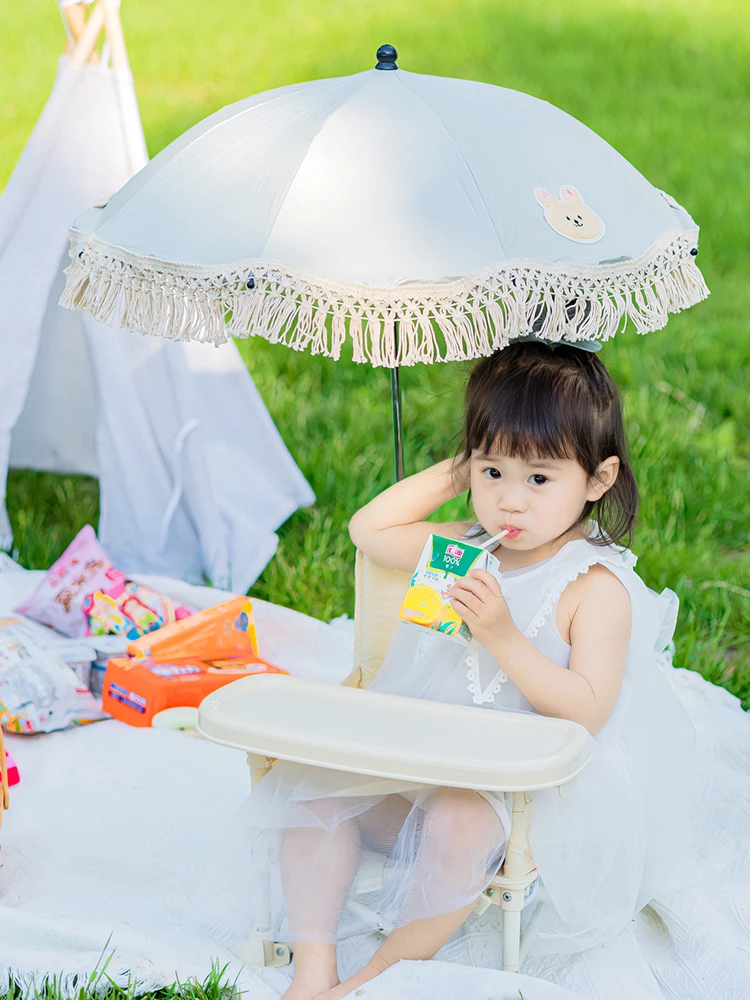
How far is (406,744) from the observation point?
1682 millimetres

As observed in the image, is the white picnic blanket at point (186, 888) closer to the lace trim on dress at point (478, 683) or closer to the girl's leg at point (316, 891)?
the girl's leg at point (316, 891)

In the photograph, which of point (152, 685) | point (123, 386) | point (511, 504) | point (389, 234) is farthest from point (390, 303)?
point (123, 386)

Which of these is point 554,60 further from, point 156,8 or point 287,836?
point 287,836

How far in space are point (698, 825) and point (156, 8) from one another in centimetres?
742

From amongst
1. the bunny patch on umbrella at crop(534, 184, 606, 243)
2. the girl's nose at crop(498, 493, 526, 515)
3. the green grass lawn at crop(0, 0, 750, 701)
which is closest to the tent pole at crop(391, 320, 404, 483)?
the green grass lawn at crop(0, 0, 750, 701)

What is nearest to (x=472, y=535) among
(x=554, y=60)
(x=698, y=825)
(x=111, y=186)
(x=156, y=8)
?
(x=698, y=825)

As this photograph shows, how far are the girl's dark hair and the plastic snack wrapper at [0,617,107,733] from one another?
44.4 inches

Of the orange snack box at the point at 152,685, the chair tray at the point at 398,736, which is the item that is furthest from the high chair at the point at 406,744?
the orange snack box at the point at 152,685

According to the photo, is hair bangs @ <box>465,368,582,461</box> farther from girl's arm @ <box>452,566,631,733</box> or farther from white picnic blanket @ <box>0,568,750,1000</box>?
white picnic blanket @ <box>0,568,750,1000</box>

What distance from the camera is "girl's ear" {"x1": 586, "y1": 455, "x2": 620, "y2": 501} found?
6.49 feet

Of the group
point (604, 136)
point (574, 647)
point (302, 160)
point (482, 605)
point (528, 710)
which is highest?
point (302, 160)

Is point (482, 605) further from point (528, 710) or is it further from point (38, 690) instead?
point (38, 690)

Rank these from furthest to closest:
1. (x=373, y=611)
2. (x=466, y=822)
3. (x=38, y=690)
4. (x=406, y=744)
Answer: (x=38, y=690) < (x=373, y=611) < (x=466, y=822) < (x=406, y=744)

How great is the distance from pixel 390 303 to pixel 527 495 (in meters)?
0.41
